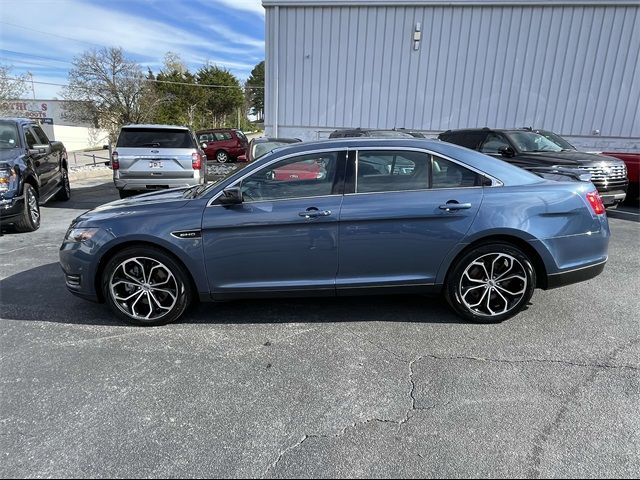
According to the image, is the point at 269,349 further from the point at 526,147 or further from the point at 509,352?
the point at 526,147

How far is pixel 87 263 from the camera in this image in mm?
3443

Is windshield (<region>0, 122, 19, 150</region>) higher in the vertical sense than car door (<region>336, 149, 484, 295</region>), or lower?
higher

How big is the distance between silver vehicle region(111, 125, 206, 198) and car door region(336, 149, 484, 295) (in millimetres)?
5618

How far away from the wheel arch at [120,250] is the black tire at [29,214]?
4114 millimetres

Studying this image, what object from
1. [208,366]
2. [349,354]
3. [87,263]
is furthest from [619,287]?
[87,263]

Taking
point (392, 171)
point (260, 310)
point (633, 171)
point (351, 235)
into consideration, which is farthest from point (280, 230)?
point (633, 171)

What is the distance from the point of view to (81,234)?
3.46 metres

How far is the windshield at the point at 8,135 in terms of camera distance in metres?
7.00

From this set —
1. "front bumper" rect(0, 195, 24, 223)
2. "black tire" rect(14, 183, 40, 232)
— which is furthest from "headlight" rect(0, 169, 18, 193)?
"black tire" rect(14, 183, 40, 232)

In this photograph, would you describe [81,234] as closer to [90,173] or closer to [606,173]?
[606,173]

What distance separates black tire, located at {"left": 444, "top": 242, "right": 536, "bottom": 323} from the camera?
3467 millimetres

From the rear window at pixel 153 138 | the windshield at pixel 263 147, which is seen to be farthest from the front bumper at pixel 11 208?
the windshield at pixel 263 147

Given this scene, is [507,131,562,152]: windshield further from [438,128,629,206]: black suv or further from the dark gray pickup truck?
the dark gray pickup truck

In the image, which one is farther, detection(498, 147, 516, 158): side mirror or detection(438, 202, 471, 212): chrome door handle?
detection(498, 147, 516, 158): side mirror
